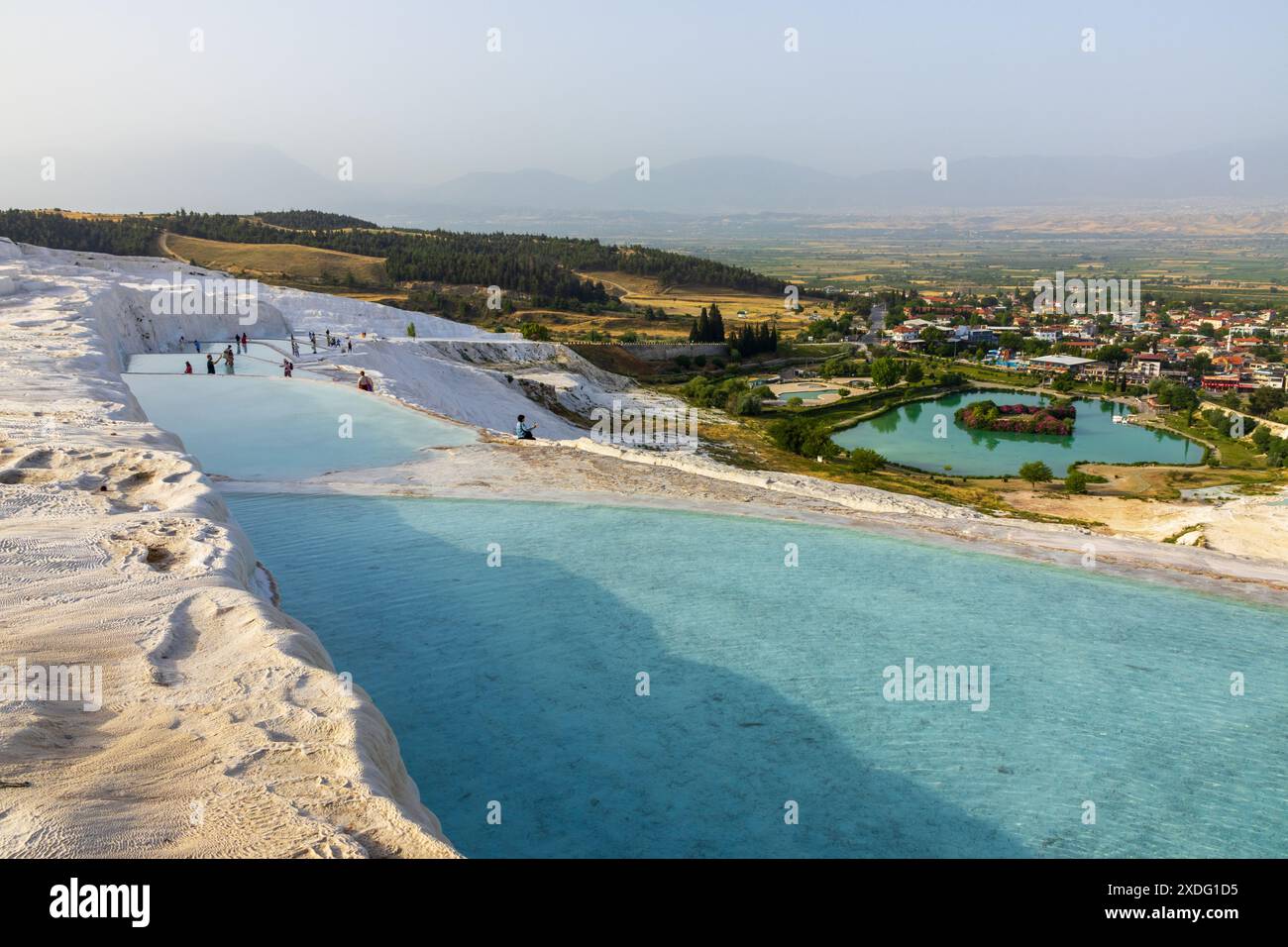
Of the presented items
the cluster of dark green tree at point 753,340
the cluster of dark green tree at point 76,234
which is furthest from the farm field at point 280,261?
the cluster of dark green tree at point 753,340

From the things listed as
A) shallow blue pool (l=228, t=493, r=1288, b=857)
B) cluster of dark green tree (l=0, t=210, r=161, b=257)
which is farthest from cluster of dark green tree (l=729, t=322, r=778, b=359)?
shallow blue pool (l=228, t=493, r=1288, b=857)

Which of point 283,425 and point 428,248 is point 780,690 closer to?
point 283,425

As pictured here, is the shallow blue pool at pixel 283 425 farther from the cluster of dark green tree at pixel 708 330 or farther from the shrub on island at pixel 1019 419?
the cluster of dark green tree at pixel 708 330

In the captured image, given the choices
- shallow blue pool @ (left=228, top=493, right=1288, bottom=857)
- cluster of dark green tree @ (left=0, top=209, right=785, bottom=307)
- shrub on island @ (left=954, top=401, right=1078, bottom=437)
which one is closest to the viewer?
shallow blue pool @ (left=228, top=493, right=1288, bottom=857)

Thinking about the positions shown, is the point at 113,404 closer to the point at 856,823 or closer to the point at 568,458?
A: the point at 568,458

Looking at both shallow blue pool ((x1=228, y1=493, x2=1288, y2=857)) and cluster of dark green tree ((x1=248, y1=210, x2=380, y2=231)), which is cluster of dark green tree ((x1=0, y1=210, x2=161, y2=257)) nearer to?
cluster of dark green tree ((x1=248, y1=210, x2=380, y2=231))
